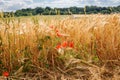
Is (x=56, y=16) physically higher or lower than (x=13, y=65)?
higher

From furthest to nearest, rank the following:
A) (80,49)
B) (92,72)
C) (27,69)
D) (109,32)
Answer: (109,32)
(80,49)
(27,69)
(92,72)

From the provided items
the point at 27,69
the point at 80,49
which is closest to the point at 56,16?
the point at 80,49

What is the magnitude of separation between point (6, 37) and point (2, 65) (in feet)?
0.94

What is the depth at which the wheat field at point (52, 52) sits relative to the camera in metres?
3.29

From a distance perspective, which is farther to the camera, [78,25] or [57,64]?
[78,25]

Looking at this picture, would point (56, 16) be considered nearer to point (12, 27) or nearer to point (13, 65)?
point (12, 27)

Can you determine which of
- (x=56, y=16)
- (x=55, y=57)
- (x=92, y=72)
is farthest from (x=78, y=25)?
(x=92, y=72)

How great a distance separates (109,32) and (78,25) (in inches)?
14.3

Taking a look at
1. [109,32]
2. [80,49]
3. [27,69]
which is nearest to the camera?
[27,69]

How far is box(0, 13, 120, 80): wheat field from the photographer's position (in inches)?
129

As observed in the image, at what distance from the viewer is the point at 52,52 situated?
3.40m

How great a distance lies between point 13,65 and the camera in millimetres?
3354

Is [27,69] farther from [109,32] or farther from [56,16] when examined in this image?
[109,32]

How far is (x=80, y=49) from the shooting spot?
3572mm
